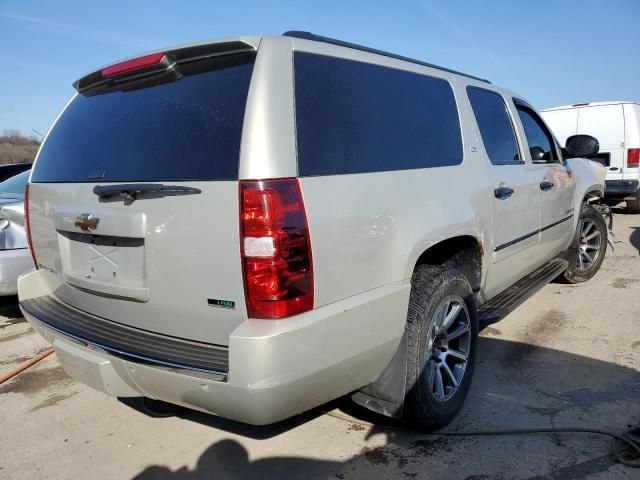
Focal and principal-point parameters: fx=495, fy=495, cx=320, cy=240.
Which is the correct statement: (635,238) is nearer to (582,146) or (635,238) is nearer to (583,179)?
(583,179)

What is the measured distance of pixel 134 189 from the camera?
2.04 meters

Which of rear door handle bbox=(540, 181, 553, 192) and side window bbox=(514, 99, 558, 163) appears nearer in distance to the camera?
rear door handle bbox=(540, 181, 553, 192)

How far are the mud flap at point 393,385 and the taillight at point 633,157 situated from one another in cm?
876

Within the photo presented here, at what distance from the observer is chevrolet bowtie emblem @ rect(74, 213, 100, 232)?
7.29 feet

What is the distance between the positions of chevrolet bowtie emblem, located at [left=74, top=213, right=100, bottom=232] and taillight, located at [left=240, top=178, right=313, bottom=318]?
824 millimetres

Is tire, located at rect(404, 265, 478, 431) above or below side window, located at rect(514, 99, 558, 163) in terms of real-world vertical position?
below

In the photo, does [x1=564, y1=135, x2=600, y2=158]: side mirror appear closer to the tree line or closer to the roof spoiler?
the roof spoiler

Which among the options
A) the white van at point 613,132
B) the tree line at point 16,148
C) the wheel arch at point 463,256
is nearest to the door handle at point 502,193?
the wheel arch at point 463,256

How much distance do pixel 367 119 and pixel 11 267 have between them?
145 inches

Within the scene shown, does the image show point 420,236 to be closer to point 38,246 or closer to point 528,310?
point 38,246

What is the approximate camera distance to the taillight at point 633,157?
9.11 meters

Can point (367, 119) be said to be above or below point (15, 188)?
above

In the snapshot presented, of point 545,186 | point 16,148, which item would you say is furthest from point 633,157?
point 16,148

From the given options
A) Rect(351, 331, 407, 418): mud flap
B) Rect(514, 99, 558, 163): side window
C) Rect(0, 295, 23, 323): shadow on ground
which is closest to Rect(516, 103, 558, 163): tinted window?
Rect(514, 99, 558, 163): side window
